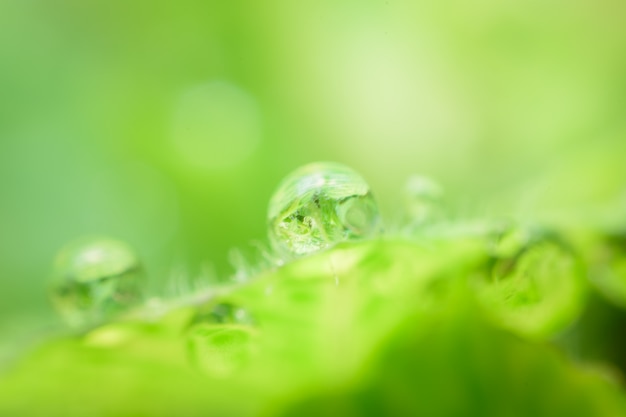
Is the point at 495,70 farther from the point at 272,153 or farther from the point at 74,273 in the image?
the point at 74,273

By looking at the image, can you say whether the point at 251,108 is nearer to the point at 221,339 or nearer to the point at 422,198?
the point at 422,198

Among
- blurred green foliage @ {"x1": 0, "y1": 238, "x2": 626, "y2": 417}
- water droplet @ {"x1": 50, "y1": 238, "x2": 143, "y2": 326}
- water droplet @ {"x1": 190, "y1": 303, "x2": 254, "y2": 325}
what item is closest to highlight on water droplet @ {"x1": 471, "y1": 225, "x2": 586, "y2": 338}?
blurred green foliage @ {"x1": 0, "y1": 238, "x2": 626, "y2": 417}

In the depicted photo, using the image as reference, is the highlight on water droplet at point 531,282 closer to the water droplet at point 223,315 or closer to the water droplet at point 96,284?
the water droplet at point 223,315

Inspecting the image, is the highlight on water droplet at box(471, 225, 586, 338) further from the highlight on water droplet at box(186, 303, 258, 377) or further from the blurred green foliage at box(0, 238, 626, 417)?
the highlight on water droplet at box(186, 303, 258, 377)

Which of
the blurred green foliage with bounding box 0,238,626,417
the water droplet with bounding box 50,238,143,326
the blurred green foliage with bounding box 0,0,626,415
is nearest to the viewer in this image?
the blurred green foliage with bounding box 0,238,626,417

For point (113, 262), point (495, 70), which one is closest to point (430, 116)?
point (495, 70)

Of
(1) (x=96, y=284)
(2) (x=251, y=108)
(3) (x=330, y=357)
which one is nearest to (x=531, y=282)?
(3) (x=330, y=357)
